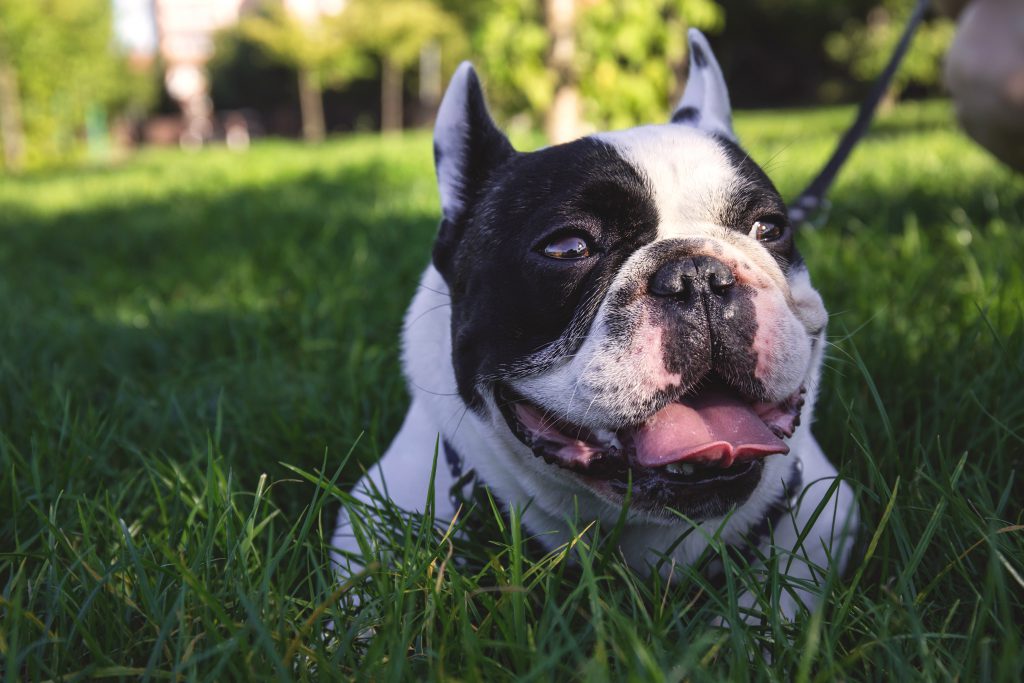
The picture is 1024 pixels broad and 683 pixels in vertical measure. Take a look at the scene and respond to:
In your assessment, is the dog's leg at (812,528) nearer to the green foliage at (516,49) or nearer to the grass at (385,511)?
the grass at (385,511)

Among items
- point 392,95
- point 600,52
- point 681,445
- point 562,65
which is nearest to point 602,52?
point 600,52

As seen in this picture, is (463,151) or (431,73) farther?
(431,73)

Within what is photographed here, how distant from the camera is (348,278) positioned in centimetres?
413

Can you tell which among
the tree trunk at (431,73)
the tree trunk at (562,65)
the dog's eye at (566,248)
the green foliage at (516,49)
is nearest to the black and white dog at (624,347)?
the dog's eye at (566,248)

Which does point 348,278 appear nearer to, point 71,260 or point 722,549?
point 71,260

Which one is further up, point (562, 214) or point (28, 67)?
point (562, 214)

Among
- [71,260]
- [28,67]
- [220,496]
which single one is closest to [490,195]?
[220,496]

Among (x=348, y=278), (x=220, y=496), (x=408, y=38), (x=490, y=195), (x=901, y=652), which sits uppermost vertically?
(x=490, y=195)

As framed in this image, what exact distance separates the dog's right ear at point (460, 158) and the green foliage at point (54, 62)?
1999cm

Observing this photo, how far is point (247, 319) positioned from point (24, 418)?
122cm

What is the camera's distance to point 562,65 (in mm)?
6812

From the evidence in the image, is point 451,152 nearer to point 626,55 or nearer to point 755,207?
point 755,207

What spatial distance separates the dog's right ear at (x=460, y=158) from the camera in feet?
6.84

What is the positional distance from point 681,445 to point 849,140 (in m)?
1.71
